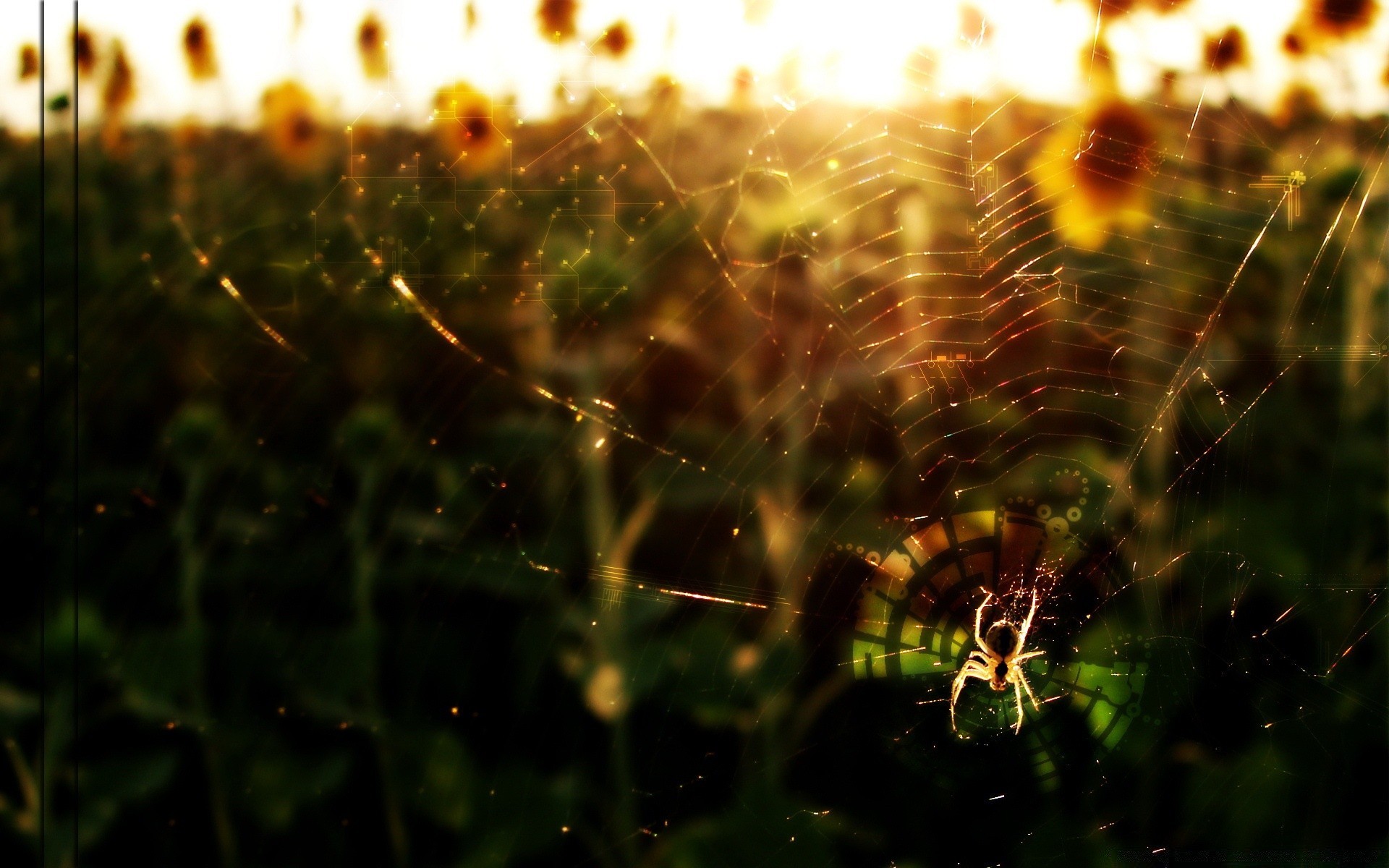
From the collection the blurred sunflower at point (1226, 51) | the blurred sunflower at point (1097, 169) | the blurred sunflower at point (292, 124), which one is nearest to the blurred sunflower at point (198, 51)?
the blurred sunflower at point (292, 124)

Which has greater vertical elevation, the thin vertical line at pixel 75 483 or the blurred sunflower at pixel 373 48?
the blurred sunflower at pixel 373 48

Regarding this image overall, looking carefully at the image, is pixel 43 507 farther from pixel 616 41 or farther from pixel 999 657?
pixel 999 657

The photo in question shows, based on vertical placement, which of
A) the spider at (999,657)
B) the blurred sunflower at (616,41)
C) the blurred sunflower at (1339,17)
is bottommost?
the spider at (999,657)

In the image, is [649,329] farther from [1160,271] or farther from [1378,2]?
[1378,2]

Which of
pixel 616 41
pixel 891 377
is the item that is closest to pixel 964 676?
pixel 891 377

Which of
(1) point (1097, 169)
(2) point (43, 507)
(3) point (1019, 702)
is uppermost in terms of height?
(1) point (1097, 169)

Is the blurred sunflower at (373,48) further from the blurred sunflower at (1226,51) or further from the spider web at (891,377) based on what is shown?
the blurred sunflower at (1226,51)

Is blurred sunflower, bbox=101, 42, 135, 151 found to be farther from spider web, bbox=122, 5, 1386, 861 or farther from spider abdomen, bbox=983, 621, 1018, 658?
spider abdomen, bbox=983, 621, 1018, 658

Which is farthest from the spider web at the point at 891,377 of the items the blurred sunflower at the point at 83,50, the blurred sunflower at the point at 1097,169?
the blurred sunflower at the point at 83,50
